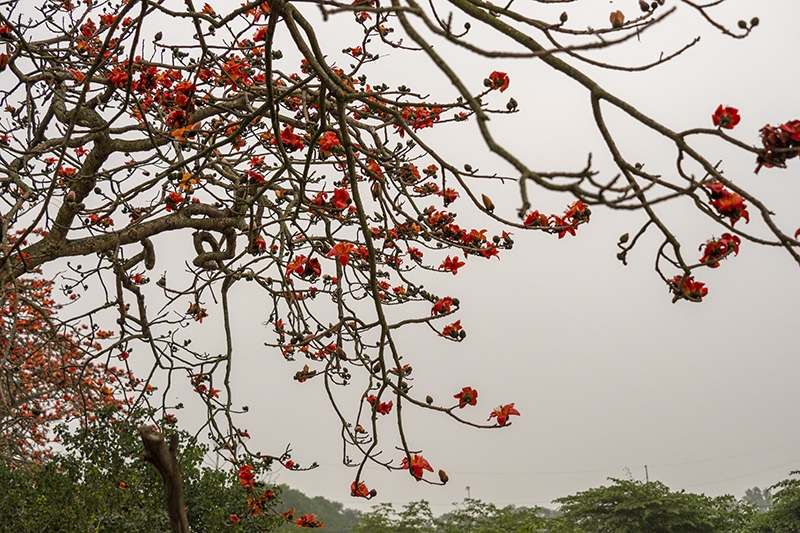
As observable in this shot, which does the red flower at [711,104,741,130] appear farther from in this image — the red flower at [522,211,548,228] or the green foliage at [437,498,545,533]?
the green foliage at [437,498,545,533]

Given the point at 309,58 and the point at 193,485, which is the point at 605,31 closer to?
the point at 309,58

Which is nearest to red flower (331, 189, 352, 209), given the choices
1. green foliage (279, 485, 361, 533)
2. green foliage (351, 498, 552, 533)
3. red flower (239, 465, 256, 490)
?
red flower (239, 465, 256, 490)

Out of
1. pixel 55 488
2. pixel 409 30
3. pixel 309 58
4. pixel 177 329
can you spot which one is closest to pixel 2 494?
pixel 55 488

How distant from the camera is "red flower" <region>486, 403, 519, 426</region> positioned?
1820 mm

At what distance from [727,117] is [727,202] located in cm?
14

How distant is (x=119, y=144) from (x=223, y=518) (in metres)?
2.14

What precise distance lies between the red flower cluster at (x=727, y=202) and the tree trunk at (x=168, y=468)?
1.20 m

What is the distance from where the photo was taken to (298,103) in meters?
2.90

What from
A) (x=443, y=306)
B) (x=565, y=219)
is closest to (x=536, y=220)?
(x=565, y=219)

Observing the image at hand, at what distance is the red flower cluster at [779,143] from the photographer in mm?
1062

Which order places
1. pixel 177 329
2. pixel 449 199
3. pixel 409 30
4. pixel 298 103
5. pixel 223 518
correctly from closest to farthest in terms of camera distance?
pixel 409 30 < pixel 449 199 < pixel 298 103 < pixel 177 329 < pixel 223 518

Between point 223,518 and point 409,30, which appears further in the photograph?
point 223,518

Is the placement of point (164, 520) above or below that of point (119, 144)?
below

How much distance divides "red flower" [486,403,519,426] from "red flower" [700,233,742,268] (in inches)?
Result: 27.2
